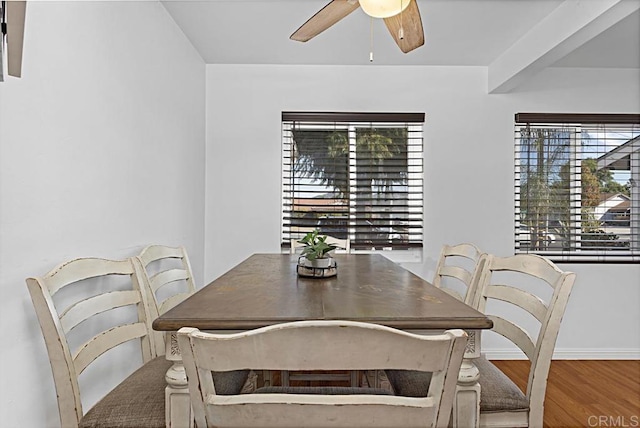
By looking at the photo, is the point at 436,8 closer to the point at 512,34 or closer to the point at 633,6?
the point at 512,34

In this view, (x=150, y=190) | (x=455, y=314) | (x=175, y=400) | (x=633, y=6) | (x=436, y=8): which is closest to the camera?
(x=175, y=400)

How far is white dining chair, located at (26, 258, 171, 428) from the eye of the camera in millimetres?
1310

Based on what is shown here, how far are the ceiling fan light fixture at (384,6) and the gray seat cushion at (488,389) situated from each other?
1.35 metres

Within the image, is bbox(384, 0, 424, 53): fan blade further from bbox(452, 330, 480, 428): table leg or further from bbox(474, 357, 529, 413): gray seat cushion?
bbox(474, 357, 529, 413): gray seat cushion

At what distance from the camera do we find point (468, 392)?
1277mm

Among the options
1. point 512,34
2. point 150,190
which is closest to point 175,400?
point 150,190

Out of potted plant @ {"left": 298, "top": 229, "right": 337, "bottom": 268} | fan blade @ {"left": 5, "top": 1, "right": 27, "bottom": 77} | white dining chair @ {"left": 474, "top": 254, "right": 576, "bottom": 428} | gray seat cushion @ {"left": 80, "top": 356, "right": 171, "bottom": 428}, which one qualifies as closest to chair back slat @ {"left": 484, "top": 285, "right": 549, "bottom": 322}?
white dining chair @ {"left": 474, "top": 254, "right": 576, "bottom": 428}

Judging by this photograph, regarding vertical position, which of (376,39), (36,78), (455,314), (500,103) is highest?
(376,39)

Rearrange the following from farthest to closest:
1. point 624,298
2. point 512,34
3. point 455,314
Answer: point 624,298, point 512,34, point 455,314

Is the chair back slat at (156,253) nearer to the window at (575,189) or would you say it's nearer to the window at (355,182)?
the window at (355,182)

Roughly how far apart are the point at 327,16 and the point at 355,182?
1.94 meters

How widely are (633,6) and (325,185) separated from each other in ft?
7.54

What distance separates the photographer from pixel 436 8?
105 inches

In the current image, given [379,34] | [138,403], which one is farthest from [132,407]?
[379,34]
